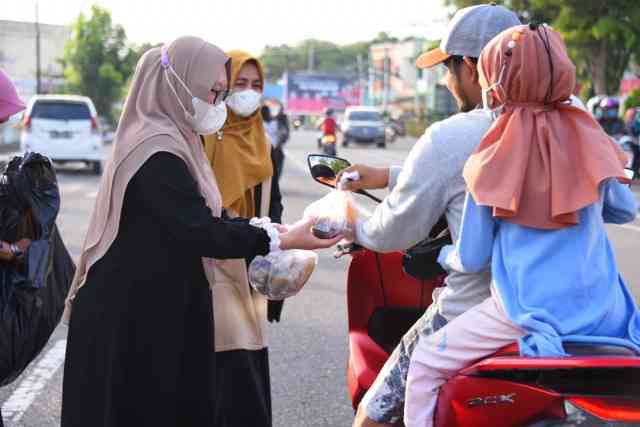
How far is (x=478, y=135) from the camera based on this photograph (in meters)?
2.58

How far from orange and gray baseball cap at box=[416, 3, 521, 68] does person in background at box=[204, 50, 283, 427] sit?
119 centimetres

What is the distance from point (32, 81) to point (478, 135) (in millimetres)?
52650

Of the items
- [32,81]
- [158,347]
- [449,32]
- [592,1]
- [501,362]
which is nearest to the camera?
[501,362]

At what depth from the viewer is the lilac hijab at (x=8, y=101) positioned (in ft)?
11.4

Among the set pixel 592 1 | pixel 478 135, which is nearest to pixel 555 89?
pixel 478 135

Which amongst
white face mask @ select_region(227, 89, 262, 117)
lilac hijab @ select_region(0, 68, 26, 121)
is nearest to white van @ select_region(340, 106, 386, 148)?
white face mask @ select_region(227, 89, 262, 117)

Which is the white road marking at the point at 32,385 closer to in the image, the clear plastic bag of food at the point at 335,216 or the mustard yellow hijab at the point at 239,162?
the mustard yellow hijab at the point at 239,162

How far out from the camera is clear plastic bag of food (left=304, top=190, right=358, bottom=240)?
9.38 ft

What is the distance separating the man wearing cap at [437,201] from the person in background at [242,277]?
893 mm

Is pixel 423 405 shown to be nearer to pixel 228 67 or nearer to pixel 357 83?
pixel 228 67

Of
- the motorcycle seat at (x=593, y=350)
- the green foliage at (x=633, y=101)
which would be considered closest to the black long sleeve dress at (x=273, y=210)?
the motorcycle seat at (x=593, y=350)

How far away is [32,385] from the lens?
5.16 meters

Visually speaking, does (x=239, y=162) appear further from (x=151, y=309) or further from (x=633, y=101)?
(x=633, y=101)

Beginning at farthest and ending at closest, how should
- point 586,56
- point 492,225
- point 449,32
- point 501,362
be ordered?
point 586,56
point 449,32
point 492,225
point 501,362
